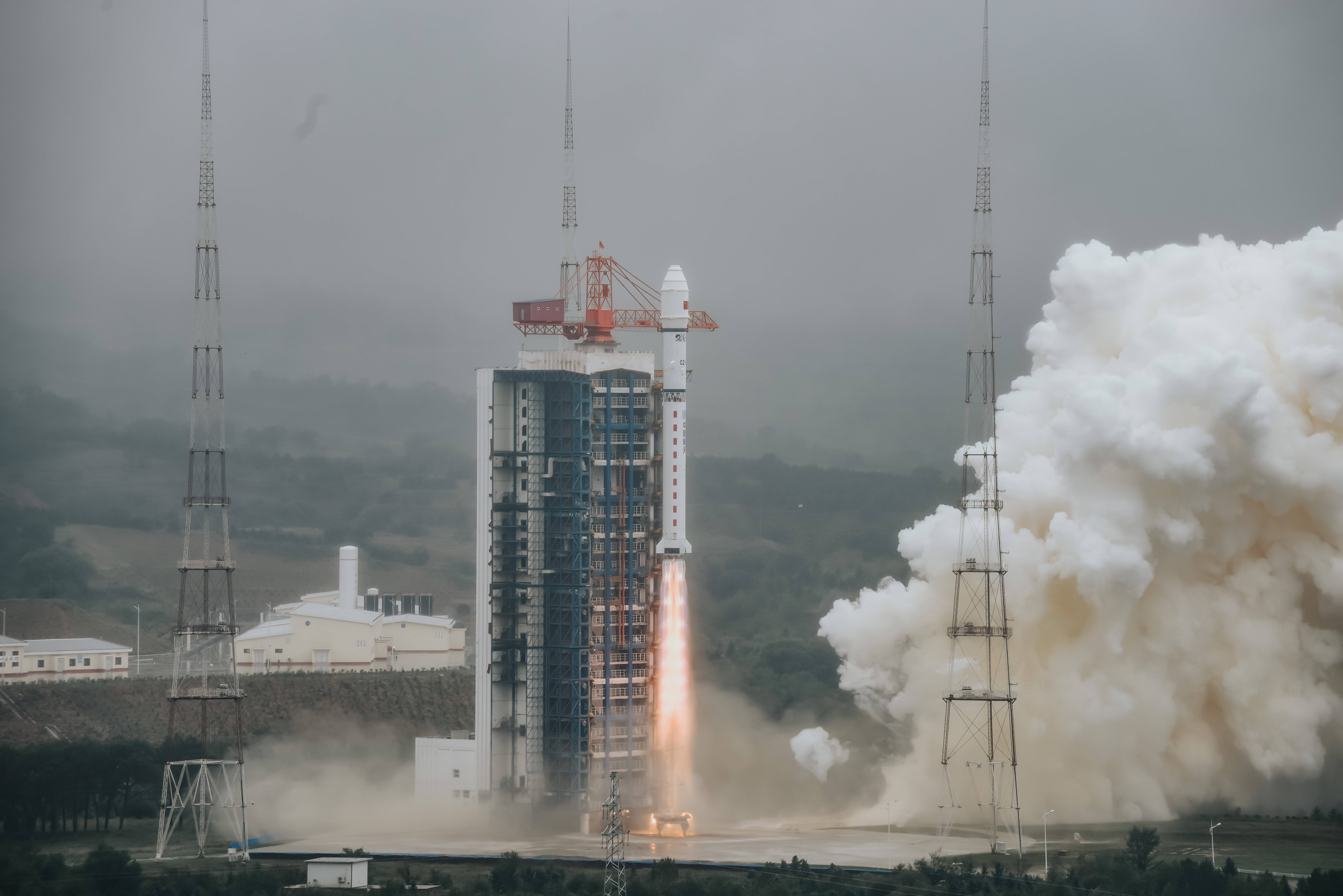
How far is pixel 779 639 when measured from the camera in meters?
101

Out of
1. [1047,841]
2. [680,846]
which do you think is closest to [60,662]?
[680,846]

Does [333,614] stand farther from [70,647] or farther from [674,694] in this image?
[674,694]

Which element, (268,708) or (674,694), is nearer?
(674,694)

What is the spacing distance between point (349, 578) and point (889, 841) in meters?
42.4

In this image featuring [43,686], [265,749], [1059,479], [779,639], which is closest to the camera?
[1059,479]

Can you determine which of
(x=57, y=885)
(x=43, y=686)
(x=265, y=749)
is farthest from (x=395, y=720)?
(x=57, y=885)

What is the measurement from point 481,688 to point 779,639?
3822cm

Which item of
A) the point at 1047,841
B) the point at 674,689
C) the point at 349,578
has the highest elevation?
the point at 349,578

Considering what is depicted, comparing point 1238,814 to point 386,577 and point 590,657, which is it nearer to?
point 590,657

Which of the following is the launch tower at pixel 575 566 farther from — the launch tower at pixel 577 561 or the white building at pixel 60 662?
the white building at pixel 60 662

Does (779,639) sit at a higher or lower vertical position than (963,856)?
higher

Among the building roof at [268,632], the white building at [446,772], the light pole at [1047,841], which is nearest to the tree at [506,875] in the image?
the white building at [446,772]

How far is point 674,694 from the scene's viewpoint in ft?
216

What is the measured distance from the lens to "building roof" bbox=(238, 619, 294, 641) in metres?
89.6
